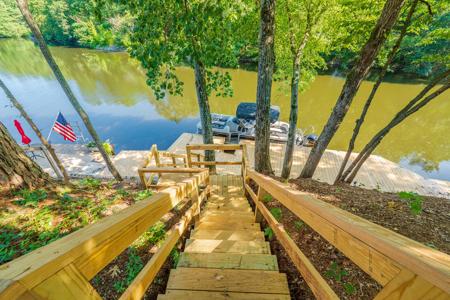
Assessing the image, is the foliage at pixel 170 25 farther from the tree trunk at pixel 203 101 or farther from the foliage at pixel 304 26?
the foliage at pixel 304 26

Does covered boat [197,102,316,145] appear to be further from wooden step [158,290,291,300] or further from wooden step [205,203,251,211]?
wooden step [158,290,291,300]

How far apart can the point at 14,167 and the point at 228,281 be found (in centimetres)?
296

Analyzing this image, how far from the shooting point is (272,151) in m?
11.5

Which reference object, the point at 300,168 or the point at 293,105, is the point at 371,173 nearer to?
the point at 300,168

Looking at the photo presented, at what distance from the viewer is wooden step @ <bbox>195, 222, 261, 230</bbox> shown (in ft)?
9.05

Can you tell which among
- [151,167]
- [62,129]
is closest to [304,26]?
[151,167]

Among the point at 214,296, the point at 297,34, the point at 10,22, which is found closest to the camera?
the point at 214,296

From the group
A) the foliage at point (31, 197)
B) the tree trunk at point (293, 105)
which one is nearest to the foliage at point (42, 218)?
the foliage at point (31, 197)

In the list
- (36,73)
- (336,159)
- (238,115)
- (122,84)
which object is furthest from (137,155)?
(36,73)

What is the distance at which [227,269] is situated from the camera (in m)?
1.73

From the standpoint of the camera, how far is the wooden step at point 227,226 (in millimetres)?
2759

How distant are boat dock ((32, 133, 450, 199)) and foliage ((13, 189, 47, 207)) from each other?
5757mm

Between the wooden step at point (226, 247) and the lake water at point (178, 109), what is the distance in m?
7.00

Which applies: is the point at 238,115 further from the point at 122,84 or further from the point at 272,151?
the point at 122,84
